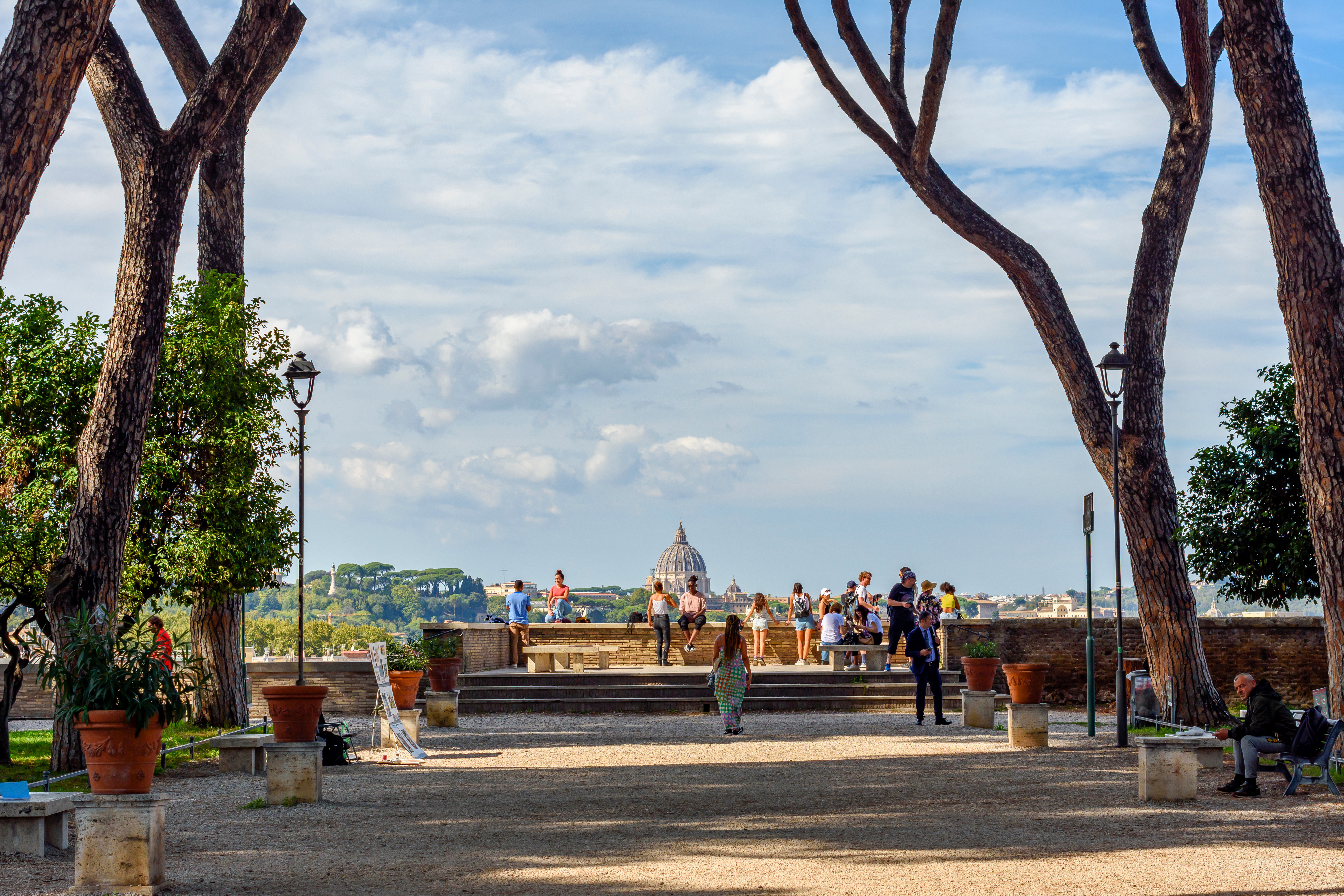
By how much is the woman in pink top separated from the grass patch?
31.0 ft

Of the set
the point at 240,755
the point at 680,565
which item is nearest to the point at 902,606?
the point at 240,755

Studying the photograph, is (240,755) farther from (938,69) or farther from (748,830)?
(938,69)

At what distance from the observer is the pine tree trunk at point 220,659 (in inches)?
621

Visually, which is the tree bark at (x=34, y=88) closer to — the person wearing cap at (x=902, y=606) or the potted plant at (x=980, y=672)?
the potted plant at (x=980, y=672)

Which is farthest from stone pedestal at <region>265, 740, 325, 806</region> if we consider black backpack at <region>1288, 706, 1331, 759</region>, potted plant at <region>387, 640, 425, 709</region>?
black backpack at <region>1288, 706, 1331, 759</region>

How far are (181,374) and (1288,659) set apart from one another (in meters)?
15.5

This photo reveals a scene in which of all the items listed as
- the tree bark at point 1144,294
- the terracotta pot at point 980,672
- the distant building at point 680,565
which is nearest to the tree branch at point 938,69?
the tree bark at point 1144,294

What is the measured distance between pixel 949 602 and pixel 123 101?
630 inches

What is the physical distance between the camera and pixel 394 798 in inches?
405

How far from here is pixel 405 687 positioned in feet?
51.6

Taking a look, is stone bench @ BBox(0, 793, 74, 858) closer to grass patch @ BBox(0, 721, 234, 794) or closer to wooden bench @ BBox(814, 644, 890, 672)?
grass patch @ BBox(0, 721, 234, 794)

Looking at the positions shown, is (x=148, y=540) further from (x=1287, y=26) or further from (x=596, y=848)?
(x=1287, y=26)

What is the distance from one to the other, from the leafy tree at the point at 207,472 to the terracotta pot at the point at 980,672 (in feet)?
27.1

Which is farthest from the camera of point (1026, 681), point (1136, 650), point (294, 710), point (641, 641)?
point (641, 641)
